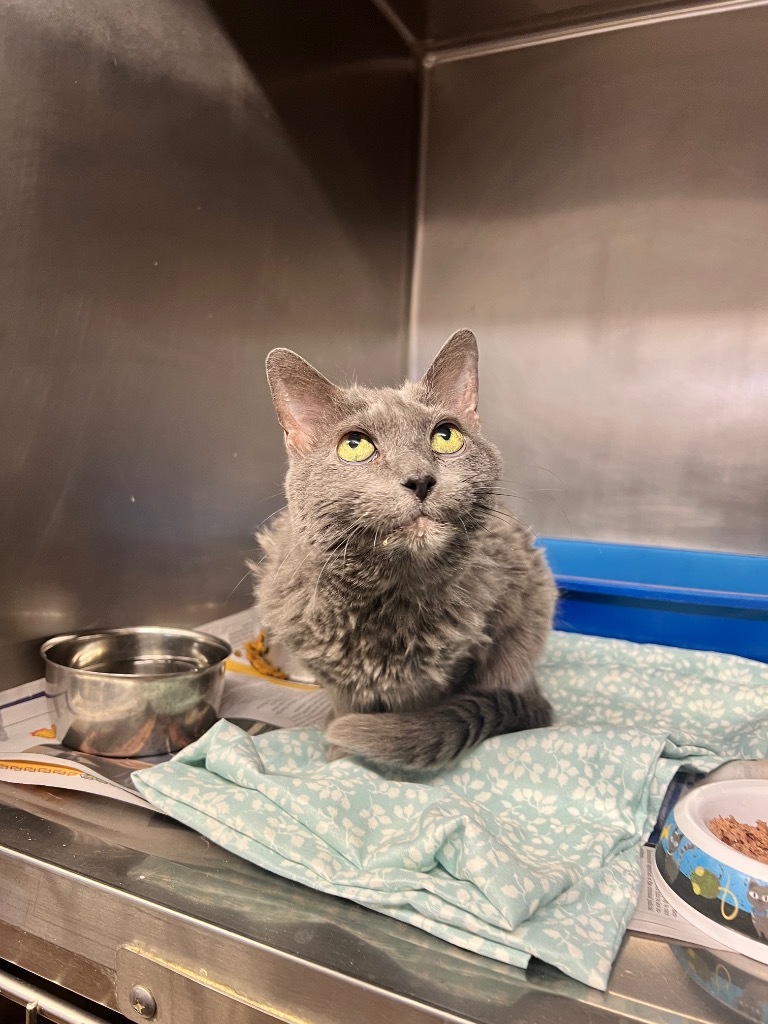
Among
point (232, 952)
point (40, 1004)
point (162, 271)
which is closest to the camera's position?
point (232, 952)

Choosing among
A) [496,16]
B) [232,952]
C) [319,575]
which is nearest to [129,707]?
[319,575]

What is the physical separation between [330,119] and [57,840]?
1.72 meters

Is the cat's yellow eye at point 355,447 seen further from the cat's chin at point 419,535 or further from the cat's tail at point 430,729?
the cat's tail at point 430,729

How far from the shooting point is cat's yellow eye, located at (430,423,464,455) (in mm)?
888

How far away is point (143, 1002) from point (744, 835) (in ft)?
2.02

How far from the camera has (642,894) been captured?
686 millimetres

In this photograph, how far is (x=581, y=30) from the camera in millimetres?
1837

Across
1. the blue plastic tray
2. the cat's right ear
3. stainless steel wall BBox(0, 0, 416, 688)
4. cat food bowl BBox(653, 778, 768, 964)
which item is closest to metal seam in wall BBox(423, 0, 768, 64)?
stainless steel wall BBox(0, 0, 416, 688)

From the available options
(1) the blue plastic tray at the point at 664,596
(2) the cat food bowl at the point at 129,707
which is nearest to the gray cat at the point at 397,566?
(2) the cat food bowl at the point at 129,707

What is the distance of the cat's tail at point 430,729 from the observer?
2.83 ft

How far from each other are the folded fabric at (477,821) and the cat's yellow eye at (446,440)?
410 mm

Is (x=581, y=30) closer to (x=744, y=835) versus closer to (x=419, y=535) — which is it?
(x=419, y=535)

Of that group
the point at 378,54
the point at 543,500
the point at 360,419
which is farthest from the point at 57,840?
the point at 378,54

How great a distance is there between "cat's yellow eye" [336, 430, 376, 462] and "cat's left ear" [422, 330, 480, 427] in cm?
17
